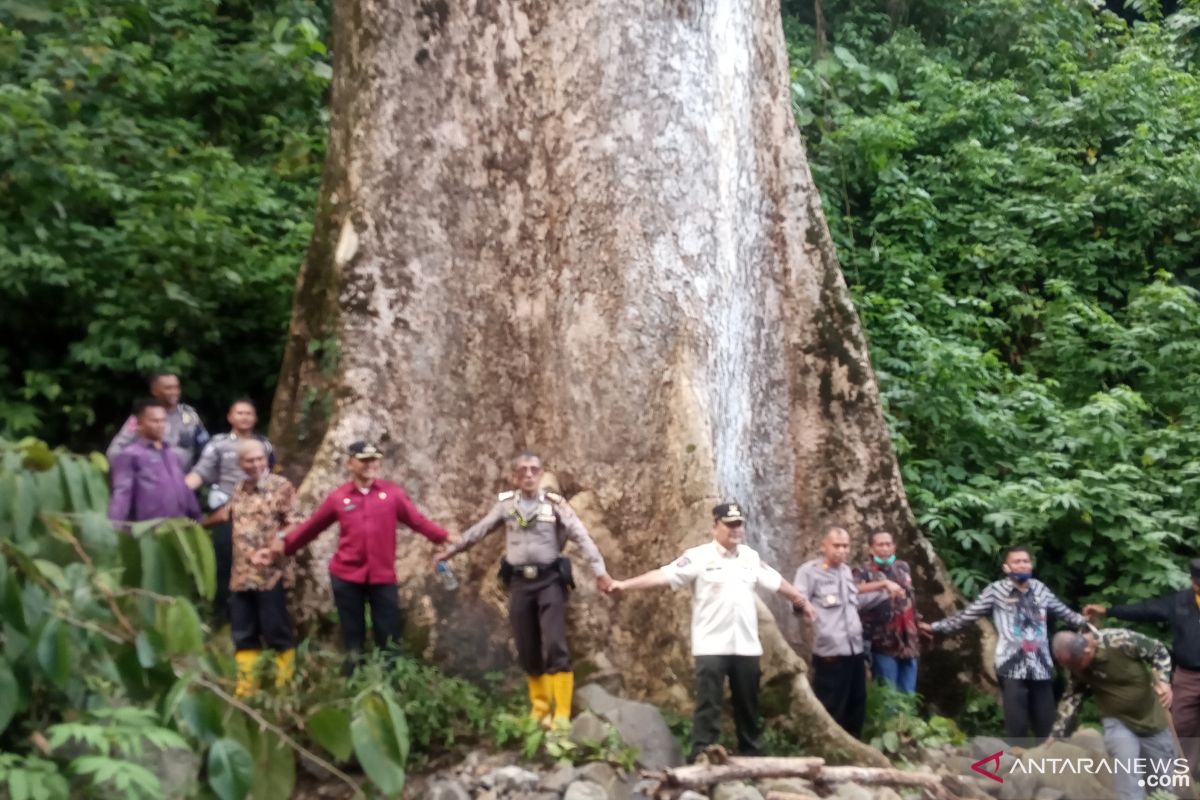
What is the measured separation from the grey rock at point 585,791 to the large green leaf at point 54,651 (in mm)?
4024

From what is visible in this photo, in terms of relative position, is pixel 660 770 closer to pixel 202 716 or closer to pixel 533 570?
pixel 533 570

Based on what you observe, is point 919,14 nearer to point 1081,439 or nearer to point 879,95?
point 879,95

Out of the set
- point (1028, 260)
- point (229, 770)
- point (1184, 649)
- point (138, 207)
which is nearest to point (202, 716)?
point (229, 770)

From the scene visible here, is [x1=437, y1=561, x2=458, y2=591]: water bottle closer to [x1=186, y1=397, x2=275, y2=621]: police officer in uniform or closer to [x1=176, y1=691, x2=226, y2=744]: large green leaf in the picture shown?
[x1=186, y1=397, x2=275, y2=621]: police officer in uniform

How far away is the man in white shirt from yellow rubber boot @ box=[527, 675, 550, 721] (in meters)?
0.63

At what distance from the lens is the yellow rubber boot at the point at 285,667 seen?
7180 millimetres

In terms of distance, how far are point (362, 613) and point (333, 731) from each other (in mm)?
4582

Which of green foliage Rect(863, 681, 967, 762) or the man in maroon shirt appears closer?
the man in maroon shirt

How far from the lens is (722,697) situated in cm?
713

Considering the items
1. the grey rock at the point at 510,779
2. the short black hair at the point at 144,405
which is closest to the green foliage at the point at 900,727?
the grey rock at the point at 510,779

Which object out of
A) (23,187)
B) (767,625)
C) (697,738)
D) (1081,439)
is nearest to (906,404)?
(1081,439)

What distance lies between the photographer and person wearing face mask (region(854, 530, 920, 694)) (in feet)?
26.7

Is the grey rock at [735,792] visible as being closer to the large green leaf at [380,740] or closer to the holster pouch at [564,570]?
the holster pouch at [564,570]

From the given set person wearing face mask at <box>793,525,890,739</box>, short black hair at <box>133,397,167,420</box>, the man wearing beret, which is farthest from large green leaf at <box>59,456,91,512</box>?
the man wearing beret
